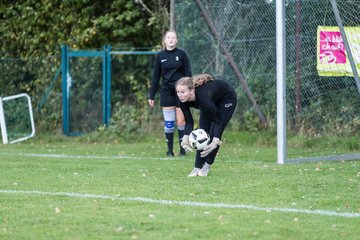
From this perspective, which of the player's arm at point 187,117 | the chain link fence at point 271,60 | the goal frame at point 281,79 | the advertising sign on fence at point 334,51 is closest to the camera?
the player's arm at point 187,117

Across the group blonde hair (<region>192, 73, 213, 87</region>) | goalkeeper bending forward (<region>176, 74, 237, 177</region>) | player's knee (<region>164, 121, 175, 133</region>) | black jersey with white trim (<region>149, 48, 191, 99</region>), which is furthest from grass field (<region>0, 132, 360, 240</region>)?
black jersey with white trim (<region>149, 48, 191, 99</region>)

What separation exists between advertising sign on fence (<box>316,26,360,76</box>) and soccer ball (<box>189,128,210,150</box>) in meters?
4.16

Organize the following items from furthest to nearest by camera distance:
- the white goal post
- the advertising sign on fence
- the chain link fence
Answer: the white goal post → the chain link fence → the advertising sign on fence

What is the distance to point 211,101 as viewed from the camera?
36.5 ft

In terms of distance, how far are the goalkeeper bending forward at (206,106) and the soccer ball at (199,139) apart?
3.1 inches

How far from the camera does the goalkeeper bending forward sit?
10875 millimetres

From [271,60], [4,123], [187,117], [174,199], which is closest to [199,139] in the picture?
[187,117]

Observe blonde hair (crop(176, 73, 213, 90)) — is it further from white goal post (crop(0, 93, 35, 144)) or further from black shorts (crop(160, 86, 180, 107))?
white goal post (crop(0, 93, 35, 144))

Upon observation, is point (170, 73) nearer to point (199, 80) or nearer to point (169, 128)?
point (169, 128)

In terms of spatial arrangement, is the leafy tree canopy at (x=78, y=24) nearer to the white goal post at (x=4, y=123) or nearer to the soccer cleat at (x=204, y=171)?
the white goal post at (x=4, y=123)

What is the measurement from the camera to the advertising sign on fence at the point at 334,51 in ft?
47.0

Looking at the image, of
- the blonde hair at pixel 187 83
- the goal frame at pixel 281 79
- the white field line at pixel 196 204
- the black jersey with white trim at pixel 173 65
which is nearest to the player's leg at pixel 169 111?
the black jersey with white trim at pixel 173 65

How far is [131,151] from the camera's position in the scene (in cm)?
1636

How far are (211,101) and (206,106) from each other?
160 mm
